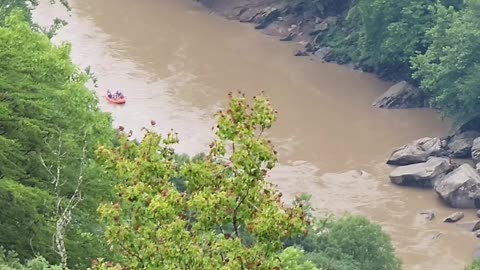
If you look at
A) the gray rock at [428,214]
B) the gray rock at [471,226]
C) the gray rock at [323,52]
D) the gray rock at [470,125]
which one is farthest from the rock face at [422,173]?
the gray rock at [323,52]

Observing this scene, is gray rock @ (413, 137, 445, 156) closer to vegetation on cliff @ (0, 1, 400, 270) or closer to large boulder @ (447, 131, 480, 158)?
large boulder @ (447, 131, 480, 158)

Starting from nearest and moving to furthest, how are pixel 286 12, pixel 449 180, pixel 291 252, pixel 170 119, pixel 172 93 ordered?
1. pixel 291 252
2. pixel 449 180
3. pixel 170 119
4. pixel 172 93
5. pixel 286 12

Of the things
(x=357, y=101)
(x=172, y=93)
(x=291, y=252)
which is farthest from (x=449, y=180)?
(x=291, y=252)

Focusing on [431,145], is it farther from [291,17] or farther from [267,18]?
[267,18]

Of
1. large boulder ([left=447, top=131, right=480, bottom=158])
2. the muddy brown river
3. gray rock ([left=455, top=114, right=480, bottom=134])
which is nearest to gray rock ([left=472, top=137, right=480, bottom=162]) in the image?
large boulder ([left=447, top=131, right=480, bottom=158])

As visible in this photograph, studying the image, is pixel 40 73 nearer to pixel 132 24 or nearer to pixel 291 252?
pixel 291 252

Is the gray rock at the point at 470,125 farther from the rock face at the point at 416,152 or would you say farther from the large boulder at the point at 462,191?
the large boulder at the point at 462,191

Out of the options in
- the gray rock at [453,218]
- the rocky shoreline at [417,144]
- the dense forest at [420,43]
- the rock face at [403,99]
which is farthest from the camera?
the rock face at [403,99]
